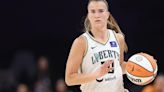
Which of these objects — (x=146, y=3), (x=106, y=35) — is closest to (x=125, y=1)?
(x=146, y=3)

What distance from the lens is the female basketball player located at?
4.38 m

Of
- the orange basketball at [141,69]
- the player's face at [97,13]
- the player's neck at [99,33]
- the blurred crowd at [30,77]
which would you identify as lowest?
the blurred crowd at [30,77]

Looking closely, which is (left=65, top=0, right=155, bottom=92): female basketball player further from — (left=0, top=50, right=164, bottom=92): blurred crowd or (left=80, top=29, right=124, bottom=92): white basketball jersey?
(left=0, top=50, right=164, bottom=92): blurred crowd

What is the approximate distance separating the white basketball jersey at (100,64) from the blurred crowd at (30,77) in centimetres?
384

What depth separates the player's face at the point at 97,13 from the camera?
4449 millimetres

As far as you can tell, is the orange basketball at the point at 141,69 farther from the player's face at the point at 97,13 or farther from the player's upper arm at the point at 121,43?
the player's face at the point at 97,13

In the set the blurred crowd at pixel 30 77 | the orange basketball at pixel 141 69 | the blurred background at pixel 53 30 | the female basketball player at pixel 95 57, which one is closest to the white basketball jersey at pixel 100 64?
the female basketball player at pixel 95 57

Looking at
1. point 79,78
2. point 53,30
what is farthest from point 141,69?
point 53,30

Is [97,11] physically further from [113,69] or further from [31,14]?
[31,14]

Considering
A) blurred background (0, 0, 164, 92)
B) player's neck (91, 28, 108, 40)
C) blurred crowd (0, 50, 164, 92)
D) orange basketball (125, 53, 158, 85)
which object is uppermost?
player's neck (91, 28, 108, 40)

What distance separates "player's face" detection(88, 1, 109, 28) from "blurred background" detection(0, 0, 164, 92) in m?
4.47

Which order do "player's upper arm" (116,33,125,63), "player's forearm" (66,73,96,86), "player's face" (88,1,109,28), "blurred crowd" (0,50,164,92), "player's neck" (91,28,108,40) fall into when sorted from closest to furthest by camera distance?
"player's forearm" (66,73,96,86) → "player's face" (88,1,109,28) → "player's neck" (91,28,108,40) → "player's upper arm" (116,33,125,63) → "blurred crowd" (0,50,164,92)

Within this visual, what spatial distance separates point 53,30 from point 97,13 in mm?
4861

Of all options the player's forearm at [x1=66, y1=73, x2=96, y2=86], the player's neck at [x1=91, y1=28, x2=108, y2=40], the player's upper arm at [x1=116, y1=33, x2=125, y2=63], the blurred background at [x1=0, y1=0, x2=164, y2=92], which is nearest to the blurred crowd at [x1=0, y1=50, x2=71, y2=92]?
the blurred background at [x1=0, y1=0, x2=164, y2=92]
